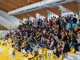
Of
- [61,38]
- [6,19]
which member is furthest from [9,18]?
[61,38]

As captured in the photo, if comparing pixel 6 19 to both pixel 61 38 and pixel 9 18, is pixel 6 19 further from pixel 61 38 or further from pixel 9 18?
pixel 61 38

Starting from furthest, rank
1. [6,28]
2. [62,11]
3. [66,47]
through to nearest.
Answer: [6,28], [62,11], [66,47]

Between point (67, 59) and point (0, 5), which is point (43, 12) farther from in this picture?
point (67, 59)

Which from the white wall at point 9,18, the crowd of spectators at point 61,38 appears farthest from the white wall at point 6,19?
the crowd of spectators at point 61,38

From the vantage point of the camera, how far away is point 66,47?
653cm

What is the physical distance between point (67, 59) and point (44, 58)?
4.16 feet

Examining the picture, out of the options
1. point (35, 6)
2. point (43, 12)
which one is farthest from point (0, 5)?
point (35, 6)

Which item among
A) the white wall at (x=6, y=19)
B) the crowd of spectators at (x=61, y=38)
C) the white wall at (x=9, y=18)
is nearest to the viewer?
the crowd of spectators at (x=61, y=38)

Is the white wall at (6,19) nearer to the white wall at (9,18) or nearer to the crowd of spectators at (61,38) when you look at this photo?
the white wall at (9,18)

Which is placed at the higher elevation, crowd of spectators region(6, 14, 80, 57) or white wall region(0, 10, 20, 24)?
white wall region(0, 10, 20, 24)

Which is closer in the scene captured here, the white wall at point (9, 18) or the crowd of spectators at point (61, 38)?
the crowd of spectators at point (61, 38)

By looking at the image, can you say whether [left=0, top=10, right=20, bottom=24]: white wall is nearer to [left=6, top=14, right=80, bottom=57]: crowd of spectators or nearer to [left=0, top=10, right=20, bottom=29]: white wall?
[left=0, top=10, right=20, bottom=29]: white wall

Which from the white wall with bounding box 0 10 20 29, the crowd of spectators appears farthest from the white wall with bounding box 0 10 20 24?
the crowd of spectators

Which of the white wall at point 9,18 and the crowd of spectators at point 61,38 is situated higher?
the white wall at point 9,18
